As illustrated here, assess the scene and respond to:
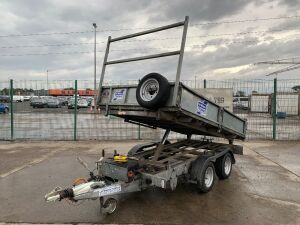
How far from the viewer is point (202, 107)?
5883mm

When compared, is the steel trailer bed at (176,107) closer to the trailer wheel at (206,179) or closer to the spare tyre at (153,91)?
the spare tyre at (153,91)

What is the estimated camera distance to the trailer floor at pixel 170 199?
4926 mm

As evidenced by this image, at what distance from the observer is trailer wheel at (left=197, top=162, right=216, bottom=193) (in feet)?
19.3

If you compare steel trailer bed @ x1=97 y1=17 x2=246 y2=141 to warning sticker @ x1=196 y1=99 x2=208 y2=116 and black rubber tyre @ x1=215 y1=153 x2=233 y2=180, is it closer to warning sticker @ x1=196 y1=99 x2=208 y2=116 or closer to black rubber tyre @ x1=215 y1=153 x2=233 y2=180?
warning sticker @ x1=196 y1=99 x2=208 y2=116

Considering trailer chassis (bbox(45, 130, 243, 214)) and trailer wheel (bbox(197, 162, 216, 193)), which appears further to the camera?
trailer wheel (bbox(197, 162, 216, 193))

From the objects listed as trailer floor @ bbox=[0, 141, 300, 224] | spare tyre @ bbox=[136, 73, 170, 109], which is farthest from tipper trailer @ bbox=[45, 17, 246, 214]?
trailer floor @ bbox=[0, 141, 300, 224]

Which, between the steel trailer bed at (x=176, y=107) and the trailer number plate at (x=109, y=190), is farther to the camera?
the steel trailer bed at (x=176, y=107)

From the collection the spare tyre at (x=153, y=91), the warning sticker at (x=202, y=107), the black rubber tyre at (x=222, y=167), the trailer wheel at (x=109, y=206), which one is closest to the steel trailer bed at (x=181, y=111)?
the warning sticker at (x=202, y=107)

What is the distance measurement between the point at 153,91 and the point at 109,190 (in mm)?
1740

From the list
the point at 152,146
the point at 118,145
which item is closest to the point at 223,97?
the point at 118,145

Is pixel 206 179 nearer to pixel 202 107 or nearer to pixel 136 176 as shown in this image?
pixel 202 107

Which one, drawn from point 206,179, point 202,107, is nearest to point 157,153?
point 206,179

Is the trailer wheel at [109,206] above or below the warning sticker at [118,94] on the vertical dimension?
below

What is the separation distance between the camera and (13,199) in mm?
5750
